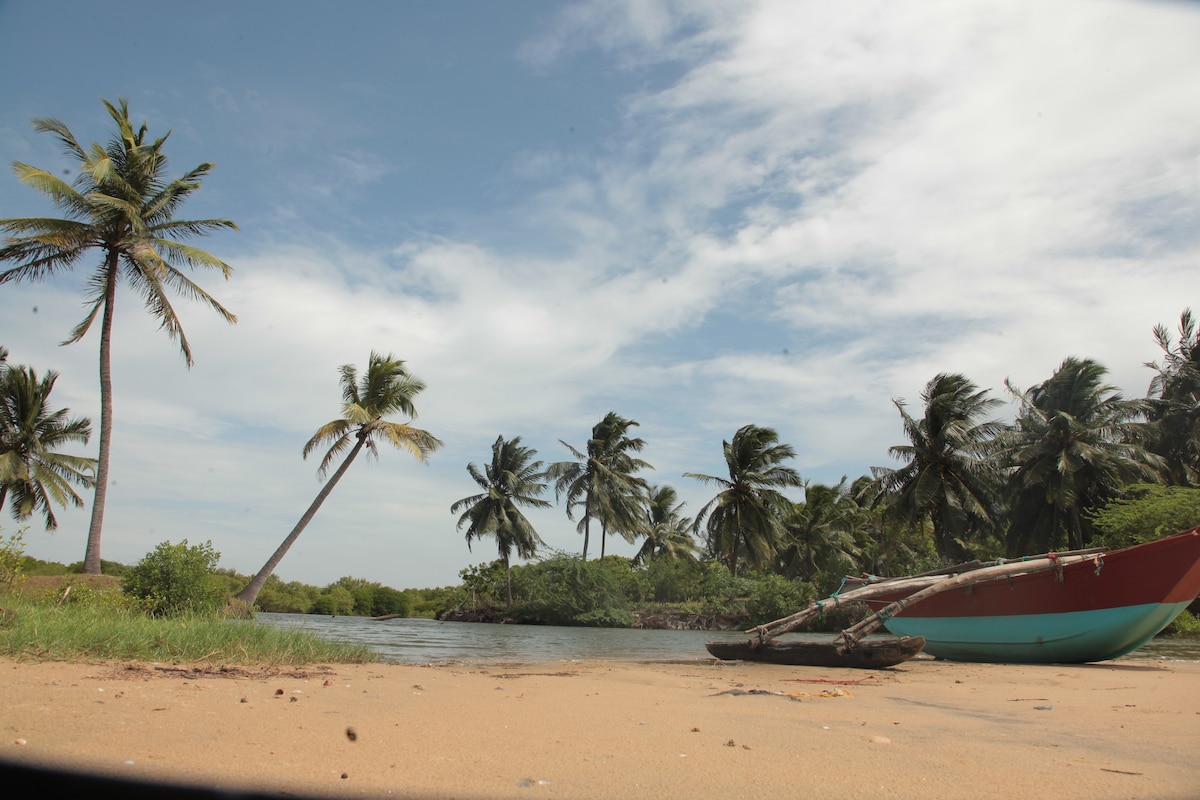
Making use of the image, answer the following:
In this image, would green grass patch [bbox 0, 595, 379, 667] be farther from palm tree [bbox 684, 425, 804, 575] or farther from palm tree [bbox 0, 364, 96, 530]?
palm tree [bbox 684, 425, 804, 575]

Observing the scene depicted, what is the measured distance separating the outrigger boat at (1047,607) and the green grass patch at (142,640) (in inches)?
271

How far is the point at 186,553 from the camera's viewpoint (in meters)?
12.0

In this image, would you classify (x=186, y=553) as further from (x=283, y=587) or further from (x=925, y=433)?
(x=283, y=587)

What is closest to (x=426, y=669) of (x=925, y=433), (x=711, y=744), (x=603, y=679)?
(x=603, y=679)

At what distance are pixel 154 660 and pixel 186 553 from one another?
5.49 metres

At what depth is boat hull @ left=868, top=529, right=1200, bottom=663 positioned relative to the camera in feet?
33.9

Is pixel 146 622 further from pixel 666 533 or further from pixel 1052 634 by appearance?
pixel 666 533

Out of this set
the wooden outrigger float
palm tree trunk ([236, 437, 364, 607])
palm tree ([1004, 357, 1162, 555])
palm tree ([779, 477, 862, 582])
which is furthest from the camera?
palm tree ([779, 477, 862, 582])

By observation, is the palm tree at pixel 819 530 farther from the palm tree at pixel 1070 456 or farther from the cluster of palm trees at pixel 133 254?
the cluster of palm trees at pixel 133 254

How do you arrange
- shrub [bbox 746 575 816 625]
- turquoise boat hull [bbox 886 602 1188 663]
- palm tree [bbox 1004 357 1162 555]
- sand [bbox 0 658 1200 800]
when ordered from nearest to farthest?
sand [bbox 0 658 1200 800], turquoise boat hull [bbox 886 602 1188 663], palm tree [bbox 1004 357 1162 555], shrub [bbox 746 575 816 625]

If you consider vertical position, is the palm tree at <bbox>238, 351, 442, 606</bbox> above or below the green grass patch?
above

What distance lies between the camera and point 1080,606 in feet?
36.2

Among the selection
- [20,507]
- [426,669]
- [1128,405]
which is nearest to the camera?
[426,669]

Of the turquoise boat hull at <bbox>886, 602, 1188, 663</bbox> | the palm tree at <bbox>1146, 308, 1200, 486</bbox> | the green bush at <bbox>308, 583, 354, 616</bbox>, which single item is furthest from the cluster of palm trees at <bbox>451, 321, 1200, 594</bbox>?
the green bush at <bbox>308, 583, 354, 616</bbox>
